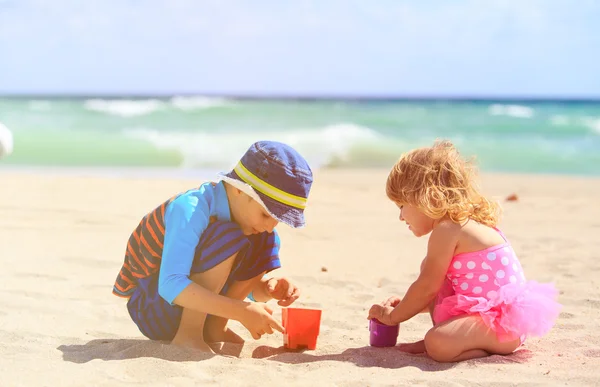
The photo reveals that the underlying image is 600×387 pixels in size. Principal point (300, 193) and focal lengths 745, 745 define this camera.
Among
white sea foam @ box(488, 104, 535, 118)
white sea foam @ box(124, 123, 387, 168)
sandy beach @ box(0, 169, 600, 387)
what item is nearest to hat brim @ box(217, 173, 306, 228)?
sandy beach @ box(0, 169, 600, 387)

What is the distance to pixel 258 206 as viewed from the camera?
9.45ft

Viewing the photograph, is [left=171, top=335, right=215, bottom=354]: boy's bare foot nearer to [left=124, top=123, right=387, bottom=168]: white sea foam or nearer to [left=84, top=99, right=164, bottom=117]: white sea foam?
[left=124, top=123, right=387, bottom=168]: white sea foam

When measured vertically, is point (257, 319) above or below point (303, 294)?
above

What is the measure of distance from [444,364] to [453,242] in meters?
0.47

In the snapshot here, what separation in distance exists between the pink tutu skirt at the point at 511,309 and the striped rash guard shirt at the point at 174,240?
30.2 inches

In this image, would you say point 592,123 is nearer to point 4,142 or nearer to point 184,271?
point 4,142

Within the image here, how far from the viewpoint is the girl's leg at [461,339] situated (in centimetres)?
287

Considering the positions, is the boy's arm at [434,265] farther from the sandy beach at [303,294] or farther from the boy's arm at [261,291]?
the boy's arm at [261,291]

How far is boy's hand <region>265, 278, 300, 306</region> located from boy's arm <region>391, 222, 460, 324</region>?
0.48m

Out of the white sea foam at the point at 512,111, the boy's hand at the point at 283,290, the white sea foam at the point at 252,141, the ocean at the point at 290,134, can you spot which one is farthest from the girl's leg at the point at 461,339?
the white sea foam at the point at 512,111

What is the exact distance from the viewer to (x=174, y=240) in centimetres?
278

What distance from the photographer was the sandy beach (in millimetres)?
2723

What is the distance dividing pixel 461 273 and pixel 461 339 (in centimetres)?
26

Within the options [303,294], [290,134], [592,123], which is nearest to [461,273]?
[303,294]
